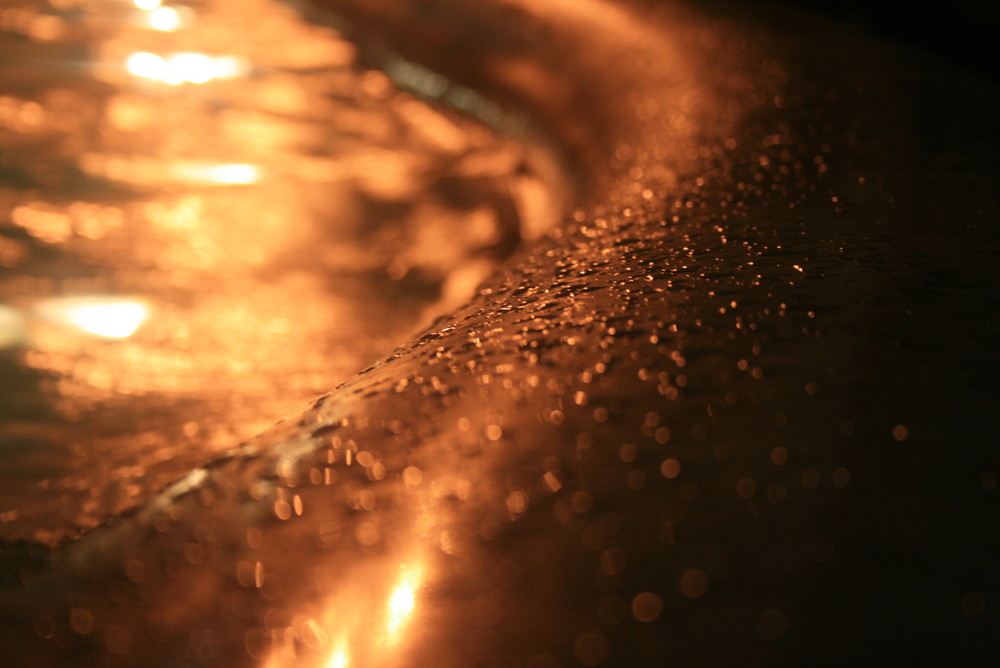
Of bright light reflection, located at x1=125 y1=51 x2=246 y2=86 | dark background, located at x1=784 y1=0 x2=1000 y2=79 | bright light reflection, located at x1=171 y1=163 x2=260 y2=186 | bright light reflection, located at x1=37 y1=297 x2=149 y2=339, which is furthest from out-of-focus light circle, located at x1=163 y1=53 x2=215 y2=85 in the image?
dark background, located at x1=784 y1=0 x2=1000 y2=79

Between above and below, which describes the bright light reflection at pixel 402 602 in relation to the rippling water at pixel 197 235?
above

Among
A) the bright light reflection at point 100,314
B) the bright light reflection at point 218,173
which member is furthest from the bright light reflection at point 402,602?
the bright light reflection at point 218,173

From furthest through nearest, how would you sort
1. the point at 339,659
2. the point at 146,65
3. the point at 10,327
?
the point at 146,65, the point at 10,327, the point at 339,659

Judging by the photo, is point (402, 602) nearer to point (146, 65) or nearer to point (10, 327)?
point (10, 327)

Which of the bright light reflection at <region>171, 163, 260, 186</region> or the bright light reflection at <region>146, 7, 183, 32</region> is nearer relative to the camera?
the bright light reflection at <region>171, 163, 260, 186</region>

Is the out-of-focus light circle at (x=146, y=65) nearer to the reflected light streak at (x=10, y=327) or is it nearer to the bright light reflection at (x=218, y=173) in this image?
the bright light reflection at (x=218, y=173)

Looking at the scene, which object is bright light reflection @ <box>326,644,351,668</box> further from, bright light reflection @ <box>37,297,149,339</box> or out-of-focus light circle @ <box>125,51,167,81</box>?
out-of-focus light circle @ <box>125,51,167,81</box>

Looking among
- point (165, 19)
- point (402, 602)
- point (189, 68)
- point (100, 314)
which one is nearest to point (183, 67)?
point (189, 68)
